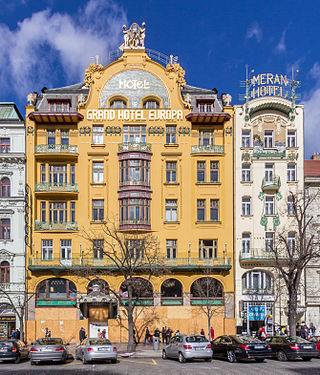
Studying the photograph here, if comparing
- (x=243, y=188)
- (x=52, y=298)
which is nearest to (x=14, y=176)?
(x=52, y=298)

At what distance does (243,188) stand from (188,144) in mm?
6730

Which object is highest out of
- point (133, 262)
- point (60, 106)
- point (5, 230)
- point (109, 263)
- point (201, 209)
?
point (60, 106)

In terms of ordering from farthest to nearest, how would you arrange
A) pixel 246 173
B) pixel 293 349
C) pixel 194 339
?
pixel 246 173, pixel 293 349, pixel 194 339

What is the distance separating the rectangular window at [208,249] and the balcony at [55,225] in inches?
470

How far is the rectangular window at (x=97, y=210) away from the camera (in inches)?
2108

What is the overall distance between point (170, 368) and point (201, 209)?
26292mm

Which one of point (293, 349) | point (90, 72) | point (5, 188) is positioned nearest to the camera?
point (293, 349)

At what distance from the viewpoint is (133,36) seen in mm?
55719

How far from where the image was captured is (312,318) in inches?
2067

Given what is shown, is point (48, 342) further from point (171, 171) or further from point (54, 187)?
point (171, 171)

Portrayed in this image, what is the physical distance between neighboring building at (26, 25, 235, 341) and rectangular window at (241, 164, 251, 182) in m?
1.29

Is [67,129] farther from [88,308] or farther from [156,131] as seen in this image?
[88,308]

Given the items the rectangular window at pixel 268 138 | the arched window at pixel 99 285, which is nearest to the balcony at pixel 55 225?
the arched window at pixel 99 285

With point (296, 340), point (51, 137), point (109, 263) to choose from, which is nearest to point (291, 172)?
point (109, 263)
